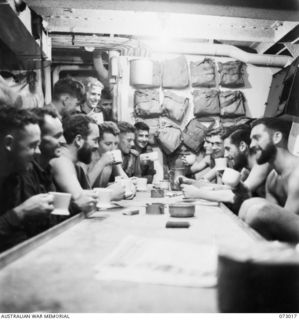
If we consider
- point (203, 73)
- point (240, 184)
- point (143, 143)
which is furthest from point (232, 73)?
point (240, 184)

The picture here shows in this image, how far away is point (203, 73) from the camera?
17.4ft

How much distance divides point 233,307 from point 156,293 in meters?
0.21

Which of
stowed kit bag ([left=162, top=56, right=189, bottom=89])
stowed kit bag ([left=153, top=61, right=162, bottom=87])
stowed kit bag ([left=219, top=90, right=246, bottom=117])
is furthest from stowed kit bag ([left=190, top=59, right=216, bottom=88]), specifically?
stowed kit bag ([left=153, top=61, right=162, bottom=87])

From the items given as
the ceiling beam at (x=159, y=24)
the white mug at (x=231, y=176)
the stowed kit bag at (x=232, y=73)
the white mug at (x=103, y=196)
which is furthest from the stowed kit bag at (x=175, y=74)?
the white mug at (x=103, y=196)

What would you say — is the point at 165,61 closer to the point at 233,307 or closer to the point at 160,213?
the point at 160,213

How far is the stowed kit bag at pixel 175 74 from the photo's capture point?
528 cm

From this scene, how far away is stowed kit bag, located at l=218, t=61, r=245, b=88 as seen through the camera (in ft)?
17.2

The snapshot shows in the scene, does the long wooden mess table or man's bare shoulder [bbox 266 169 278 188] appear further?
man's bare shoulder [bbox 266 169 278 188]

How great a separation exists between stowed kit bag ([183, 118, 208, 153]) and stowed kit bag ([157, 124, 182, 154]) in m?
0.11

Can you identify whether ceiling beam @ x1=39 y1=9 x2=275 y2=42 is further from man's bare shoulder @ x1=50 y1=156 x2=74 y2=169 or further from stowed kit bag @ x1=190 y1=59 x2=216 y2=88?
stowed kit bag @ x1=190 y1=59 x2=216 y2=88

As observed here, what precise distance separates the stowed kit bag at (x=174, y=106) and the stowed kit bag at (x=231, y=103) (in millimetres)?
543

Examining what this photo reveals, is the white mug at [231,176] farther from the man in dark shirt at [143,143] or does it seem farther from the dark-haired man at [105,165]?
the man in dark shirt at [143,143]

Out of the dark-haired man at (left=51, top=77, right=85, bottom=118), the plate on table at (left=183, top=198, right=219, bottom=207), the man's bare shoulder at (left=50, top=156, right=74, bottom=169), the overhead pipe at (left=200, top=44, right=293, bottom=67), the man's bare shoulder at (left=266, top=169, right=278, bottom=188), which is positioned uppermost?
the overhead pipe at (left=200, top=44, right=293, bottom=67)

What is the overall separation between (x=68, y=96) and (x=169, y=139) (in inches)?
86.5
